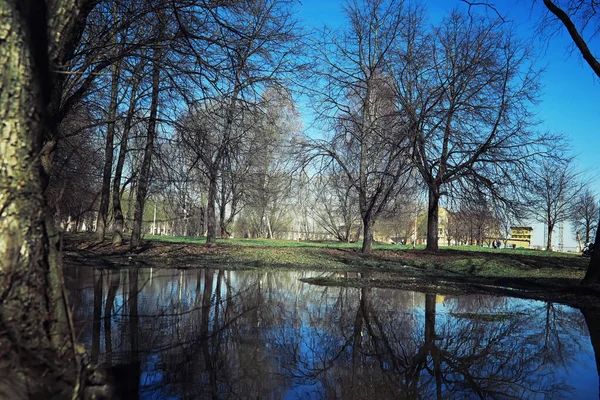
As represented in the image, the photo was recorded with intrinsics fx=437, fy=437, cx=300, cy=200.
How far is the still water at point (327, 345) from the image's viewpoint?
377 centimetres

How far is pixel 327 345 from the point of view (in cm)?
500

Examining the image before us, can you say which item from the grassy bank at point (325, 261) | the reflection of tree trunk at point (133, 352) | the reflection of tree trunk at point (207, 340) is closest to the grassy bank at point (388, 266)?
the grassy bank at point (325, 261)

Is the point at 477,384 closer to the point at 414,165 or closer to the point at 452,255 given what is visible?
the point at 414,165

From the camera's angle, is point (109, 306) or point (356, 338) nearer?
point (356, 338)

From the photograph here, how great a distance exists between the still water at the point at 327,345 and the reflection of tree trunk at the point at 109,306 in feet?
0.09

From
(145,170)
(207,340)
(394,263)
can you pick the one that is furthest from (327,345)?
(394,263)

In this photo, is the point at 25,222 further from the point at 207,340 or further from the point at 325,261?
the point at 325,261

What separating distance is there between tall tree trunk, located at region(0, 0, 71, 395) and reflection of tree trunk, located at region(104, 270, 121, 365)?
4.58 feet

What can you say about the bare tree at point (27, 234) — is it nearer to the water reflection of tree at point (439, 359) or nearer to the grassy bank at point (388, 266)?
the water reflection of tree at point (439, 359)

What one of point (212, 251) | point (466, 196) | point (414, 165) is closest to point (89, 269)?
point (212, 251)

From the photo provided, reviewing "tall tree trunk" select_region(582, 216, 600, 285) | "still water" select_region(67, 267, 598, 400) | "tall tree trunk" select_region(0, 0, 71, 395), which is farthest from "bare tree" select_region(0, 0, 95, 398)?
"tall tree trunk" select_region(582, 216, 600, 285)

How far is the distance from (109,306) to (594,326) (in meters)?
7.54

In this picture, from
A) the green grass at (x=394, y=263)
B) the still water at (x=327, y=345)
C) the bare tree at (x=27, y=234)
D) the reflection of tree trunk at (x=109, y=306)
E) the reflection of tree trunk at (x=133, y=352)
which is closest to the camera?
the bare tree at (x=27, y=234)

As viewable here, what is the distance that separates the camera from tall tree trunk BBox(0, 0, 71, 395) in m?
2.69
